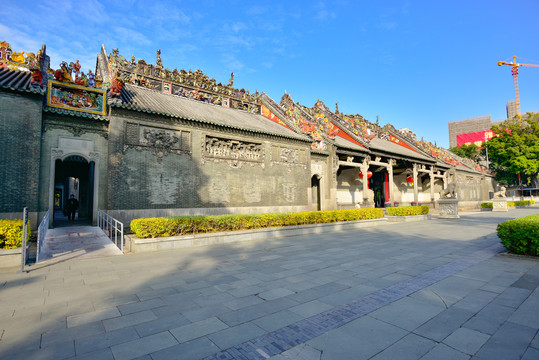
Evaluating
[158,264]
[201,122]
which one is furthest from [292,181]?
[158,264]

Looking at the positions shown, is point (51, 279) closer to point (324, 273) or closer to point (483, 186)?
point (324, 273)

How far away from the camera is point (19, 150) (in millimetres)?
9711

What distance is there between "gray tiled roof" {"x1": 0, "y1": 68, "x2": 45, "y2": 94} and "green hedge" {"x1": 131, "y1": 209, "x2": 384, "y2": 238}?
658 centimetres

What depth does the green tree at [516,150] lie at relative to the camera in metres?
34.2

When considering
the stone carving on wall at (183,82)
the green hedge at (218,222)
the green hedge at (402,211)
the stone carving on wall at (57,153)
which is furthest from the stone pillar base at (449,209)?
the stone carving on wall at (57,153)

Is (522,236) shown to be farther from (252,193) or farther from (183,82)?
(183,82)

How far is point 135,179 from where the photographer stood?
11.6m

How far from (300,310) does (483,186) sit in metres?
45.0

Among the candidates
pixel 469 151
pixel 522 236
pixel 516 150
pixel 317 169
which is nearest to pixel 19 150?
pixel 522 236

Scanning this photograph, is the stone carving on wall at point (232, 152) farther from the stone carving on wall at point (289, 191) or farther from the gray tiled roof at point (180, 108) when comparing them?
the stone carving on wall at point (289, 191)

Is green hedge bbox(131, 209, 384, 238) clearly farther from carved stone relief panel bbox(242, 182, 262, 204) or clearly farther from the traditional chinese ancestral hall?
carved stone relief panel bbox(242, 182, 262, 204)

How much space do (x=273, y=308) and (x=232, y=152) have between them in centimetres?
1196

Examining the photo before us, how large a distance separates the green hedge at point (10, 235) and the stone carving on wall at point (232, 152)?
8.45m

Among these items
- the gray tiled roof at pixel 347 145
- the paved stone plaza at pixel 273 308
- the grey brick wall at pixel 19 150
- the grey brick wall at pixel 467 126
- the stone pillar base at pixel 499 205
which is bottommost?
the paved stone plaza at pixel 273 308
